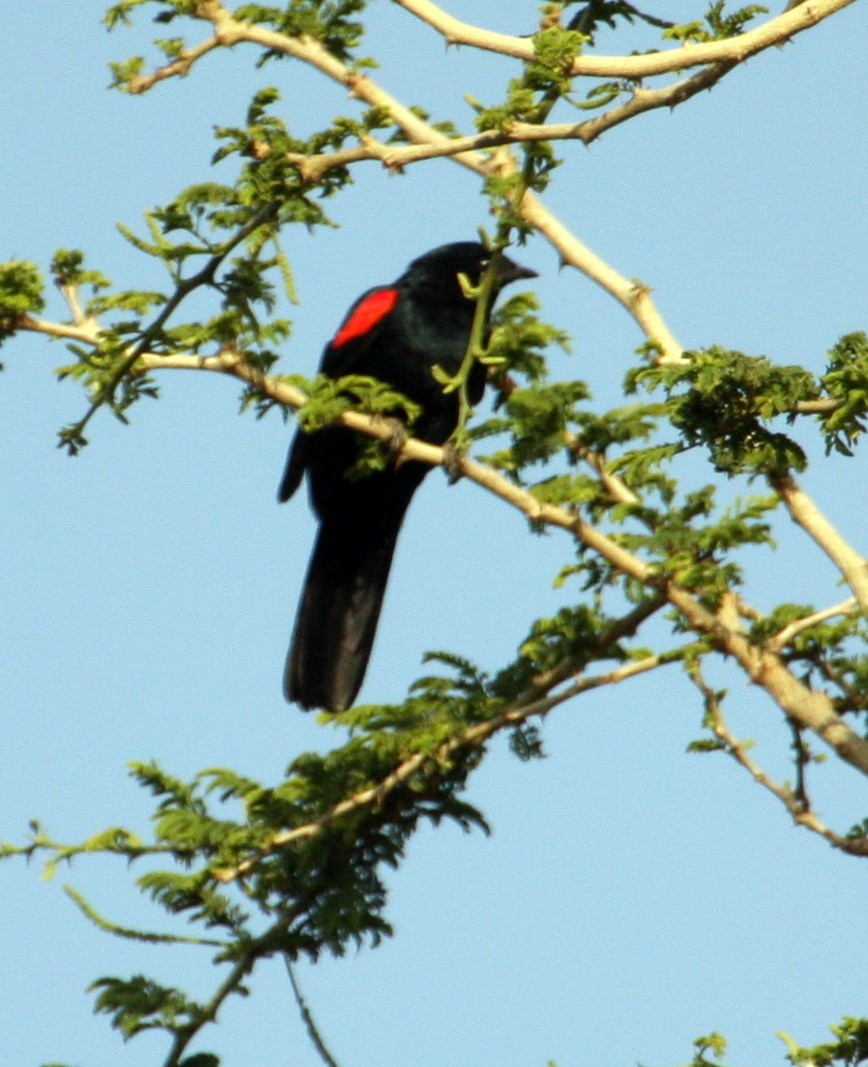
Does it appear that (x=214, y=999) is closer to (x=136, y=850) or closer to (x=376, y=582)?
(x=136, y=850)

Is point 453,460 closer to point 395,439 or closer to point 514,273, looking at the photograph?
point 395,439

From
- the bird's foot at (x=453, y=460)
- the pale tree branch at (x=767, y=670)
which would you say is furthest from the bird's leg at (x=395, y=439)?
the pale tree branch at (x=767, y=670)

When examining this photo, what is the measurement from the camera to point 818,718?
3.98m

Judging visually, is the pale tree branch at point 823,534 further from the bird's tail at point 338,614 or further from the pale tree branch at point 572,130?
the bird's tail at point 338,614

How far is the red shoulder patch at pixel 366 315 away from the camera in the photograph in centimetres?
693

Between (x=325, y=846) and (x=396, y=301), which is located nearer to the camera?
(x=325, y=846)

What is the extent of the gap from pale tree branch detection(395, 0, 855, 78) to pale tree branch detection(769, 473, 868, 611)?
114cm

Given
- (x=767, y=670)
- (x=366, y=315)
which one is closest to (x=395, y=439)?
(x=767, y=670)

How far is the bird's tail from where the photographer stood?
6977 millimetres

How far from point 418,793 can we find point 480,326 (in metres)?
1.28

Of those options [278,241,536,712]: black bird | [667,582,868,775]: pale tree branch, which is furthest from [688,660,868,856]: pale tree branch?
[278,241,536,712]: black bird

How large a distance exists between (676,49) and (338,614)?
406cm

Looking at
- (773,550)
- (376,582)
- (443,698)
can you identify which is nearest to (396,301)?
(376,582)

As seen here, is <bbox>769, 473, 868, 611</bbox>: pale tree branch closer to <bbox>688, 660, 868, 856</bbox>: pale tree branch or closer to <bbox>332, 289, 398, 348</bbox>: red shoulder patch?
<bbox>688, 660, 868, 856</bbox>: pale tree branch
